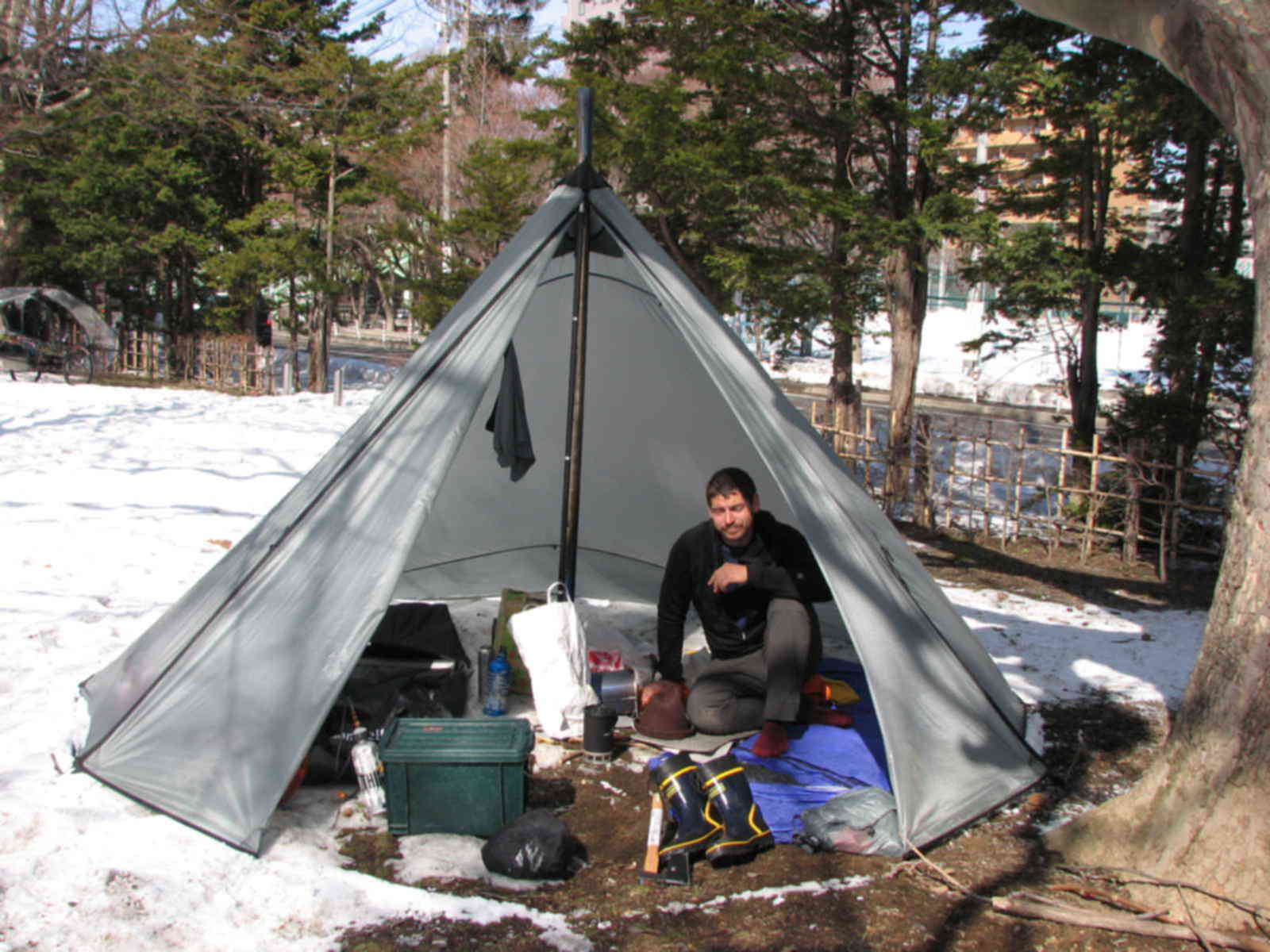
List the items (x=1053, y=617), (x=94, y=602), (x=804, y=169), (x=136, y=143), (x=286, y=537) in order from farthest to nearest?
(x=136, y=143) < (x=804, y=169) < (x=1053, y=617) < (x=94, y=602) < (x=286, y=537)

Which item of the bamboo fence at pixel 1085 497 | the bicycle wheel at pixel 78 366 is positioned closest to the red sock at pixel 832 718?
the bamboo fence at pixel 1085 497

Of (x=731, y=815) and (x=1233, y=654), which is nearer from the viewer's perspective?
(x=1233, y=654)

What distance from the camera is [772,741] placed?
405 centimetres

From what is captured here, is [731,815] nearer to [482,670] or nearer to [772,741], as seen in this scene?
[772,741]

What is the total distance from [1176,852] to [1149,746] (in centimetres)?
144

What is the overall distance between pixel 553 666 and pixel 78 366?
59.1 ft

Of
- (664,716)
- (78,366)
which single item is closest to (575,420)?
(664,716)

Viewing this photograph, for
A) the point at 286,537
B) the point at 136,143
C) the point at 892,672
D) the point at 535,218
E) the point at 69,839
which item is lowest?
the point at 69,839

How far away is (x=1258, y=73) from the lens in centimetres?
280

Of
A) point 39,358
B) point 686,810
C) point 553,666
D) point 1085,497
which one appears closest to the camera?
point 686,810

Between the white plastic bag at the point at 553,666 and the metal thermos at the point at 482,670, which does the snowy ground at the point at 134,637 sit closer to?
the white plastic bag at the point at 553,666

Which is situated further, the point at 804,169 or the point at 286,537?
the point at 804,169

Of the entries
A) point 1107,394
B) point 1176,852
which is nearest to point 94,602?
point 1176,852

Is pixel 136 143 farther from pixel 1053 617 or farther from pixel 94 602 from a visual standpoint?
pixel 1053 617
